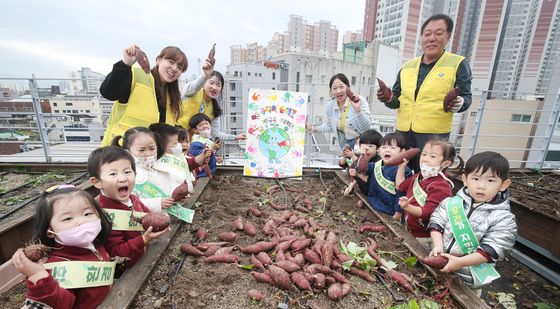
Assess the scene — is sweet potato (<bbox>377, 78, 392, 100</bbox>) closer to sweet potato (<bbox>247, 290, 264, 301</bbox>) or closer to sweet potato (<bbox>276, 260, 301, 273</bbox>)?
sweet potato (<bbox>276, 260, 301, 273</bbox>)

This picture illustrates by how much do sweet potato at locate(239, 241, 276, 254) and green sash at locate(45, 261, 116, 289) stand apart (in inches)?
38.2

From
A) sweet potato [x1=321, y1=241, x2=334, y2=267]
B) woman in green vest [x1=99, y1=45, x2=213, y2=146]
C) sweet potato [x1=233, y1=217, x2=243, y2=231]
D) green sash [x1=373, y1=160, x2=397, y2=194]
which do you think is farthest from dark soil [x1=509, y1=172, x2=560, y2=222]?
woman in green vest [x1=99, y1=45, x2=213, y2=146]

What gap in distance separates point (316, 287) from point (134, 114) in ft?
7.48

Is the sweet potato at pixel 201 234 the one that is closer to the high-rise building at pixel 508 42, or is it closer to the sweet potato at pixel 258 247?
the sweet potato at pixel 258 247

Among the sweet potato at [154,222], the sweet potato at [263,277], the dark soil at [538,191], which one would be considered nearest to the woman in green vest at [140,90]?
the sweet potato at [154,222]

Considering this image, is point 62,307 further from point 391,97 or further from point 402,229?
point 391,97

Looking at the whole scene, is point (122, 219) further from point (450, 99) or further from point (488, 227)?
point (450, 99)

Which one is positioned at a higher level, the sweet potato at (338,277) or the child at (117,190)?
the child at (117,190)

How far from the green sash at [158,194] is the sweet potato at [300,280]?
120 centimetres

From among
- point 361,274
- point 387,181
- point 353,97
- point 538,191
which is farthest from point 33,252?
point 538,191

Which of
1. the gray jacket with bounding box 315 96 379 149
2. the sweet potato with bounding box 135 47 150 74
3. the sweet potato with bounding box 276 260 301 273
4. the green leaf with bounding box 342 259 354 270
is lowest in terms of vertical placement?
the green leaf with bounding box 342 259 354 270

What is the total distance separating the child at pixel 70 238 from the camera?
124 centimetres

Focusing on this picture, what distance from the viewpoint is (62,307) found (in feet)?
3.94

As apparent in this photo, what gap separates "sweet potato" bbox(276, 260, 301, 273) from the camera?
5.83 feet
